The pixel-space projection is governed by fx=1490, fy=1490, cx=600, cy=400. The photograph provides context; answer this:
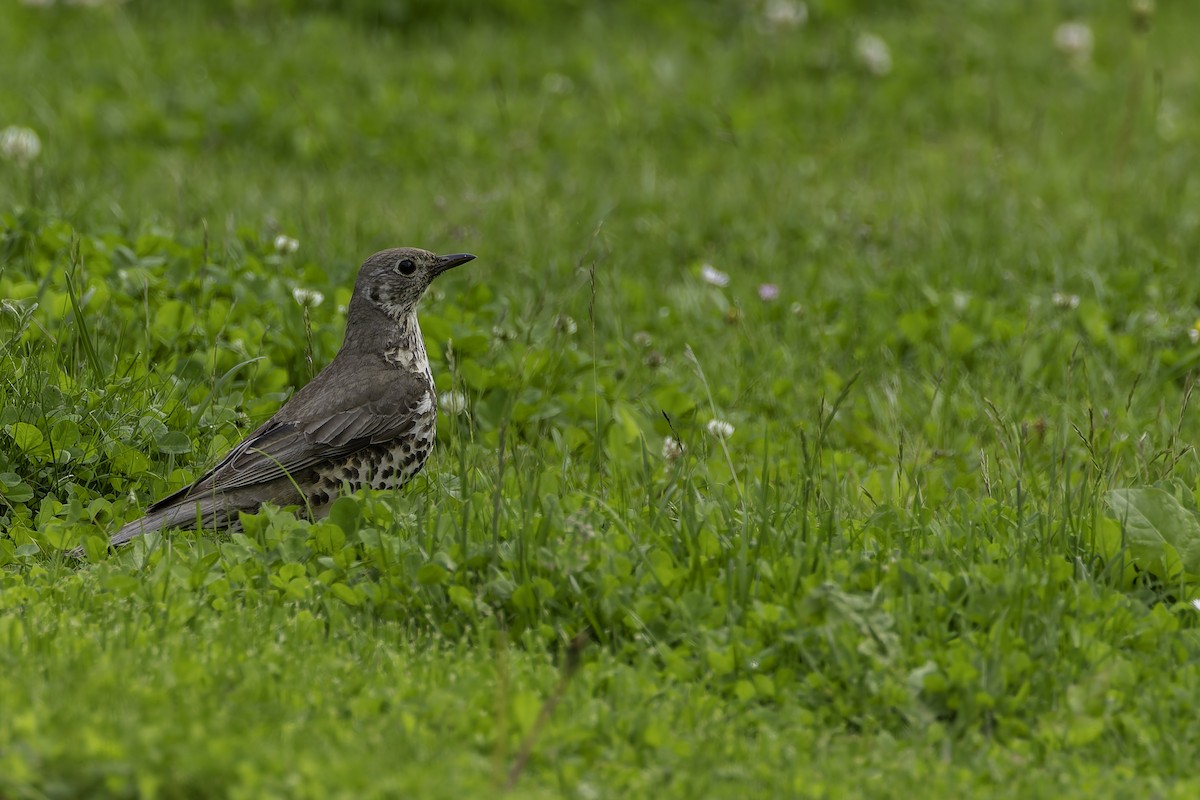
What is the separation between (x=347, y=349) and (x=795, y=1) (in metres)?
8.32

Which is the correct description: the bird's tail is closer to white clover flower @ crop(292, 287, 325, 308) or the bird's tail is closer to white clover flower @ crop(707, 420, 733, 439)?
white clover flower @ crop(292, 287, 325, 308)

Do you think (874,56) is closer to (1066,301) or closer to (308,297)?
(1066,301)

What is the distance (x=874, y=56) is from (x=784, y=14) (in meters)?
0.83

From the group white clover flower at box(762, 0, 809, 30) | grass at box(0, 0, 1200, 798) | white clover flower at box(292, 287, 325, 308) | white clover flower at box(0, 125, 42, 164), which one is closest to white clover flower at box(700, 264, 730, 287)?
grass at box(0, 0, 1200, 798)

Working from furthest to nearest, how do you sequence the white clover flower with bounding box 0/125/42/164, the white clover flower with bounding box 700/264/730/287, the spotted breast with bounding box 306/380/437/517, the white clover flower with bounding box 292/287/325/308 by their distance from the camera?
the white clover flower with bounding box 0/125/42/164 → the white clover flower with bounding box 700/264/730/287 → the white clover flower with bounding box 292/287/325/308 → the spotted breast with bounding box 306/380/437/517

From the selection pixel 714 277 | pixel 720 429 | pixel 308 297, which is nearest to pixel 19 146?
pixel 308 297

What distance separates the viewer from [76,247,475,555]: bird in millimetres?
5340

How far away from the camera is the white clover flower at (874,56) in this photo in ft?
39.8

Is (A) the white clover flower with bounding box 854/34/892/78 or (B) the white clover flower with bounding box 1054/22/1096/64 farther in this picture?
(B) the white clover flower with bounding box 1054/22/1096/64

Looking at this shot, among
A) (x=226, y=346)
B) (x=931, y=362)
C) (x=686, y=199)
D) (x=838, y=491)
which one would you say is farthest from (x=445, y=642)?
(x=686, y=199)

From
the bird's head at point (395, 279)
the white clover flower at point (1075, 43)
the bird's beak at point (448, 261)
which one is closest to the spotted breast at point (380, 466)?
the bird's head at point (395, 279)

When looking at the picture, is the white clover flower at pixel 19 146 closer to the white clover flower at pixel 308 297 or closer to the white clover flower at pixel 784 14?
the white clover flower at pixel 308 297

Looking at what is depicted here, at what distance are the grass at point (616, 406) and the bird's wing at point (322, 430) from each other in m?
0.28

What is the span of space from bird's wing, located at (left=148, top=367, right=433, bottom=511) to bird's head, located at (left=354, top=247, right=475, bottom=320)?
0.48 m
